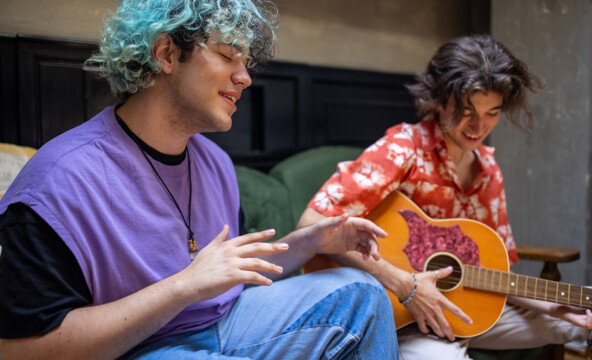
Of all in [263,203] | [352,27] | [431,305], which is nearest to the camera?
[431,305]

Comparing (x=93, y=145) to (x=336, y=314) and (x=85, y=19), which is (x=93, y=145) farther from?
(x=85, y=19)

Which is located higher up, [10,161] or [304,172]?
[10,161]

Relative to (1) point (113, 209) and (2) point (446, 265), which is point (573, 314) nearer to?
(2) point (446, 265)

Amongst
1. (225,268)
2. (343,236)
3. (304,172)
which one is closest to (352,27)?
(304,172)

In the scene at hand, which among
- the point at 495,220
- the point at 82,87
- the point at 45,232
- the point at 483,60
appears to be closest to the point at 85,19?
the point at 82,87

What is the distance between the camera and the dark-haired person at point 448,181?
1624 mm

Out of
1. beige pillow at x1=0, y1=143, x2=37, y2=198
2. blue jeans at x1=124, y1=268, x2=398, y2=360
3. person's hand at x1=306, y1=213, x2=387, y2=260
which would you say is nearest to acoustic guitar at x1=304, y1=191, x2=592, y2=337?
person's hand at x1=306, y1=213, x2=387, y2=260

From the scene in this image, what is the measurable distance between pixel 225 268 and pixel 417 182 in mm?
977

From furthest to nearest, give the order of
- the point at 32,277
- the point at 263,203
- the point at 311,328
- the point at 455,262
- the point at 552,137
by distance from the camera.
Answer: the point at 552,137
the point at 263,203
the point at 455,262
the point at 311,328
the point at 32,277

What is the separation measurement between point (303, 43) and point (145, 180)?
5.52ft

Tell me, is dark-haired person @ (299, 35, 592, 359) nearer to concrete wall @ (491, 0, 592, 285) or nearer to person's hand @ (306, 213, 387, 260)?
person's hand @ (306, 213, 387, 260)

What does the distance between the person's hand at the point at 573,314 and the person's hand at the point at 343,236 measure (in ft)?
2.56

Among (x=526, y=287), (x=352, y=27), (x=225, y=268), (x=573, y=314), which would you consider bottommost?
(x=573, y=314)

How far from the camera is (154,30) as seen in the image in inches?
49.9
